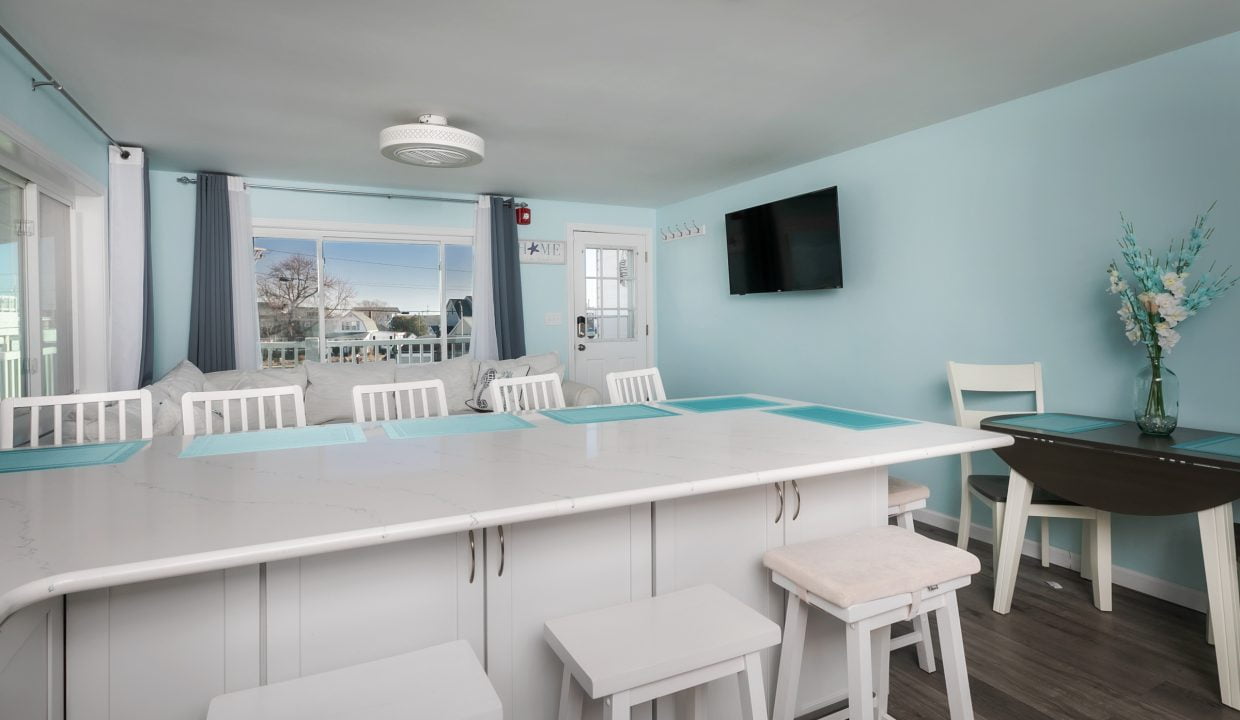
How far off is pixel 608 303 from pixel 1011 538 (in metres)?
4.09

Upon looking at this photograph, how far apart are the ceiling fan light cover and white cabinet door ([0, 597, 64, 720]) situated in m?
2.45

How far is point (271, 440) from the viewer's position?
171cm

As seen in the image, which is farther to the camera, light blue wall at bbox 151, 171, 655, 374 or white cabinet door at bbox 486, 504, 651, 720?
light blue wall at bbox 151, 171, 655, 374

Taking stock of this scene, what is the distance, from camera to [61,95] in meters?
2.92

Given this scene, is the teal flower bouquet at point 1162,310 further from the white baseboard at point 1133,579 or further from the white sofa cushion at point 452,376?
the white sofa cushion at point 452,376

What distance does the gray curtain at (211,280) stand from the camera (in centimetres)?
433

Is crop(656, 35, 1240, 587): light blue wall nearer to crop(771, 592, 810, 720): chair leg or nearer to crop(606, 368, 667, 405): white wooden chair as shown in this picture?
crop(606, 368, 667, 405): white wooden chair

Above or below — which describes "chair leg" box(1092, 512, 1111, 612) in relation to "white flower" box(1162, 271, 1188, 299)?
below

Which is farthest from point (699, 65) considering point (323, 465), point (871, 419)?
point (323, 465)

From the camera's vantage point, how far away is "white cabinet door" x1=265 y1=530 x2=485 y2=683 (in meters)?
1.17

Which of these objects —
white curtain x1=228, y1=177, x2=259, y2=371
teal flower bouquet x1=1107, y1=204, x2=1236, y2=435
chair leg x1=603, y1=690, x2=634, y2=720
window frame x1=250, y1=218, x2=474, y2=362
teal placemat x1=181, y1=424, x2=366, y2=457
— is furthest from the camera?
window frame x1=250, y1=218, x2=474, y2=362

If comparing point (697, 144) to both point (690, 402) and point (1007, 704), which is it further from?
point (1007, 704)

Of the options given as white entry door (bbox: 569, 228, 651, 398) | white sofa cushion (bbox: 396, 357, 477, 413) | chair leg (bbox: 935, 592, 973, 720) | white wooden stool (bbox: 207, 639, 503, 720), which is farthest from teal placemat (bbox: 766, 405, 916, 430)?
white entry door (bbox: 569, 228, 651, 398)

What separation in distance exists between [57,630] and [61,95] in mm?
3087
